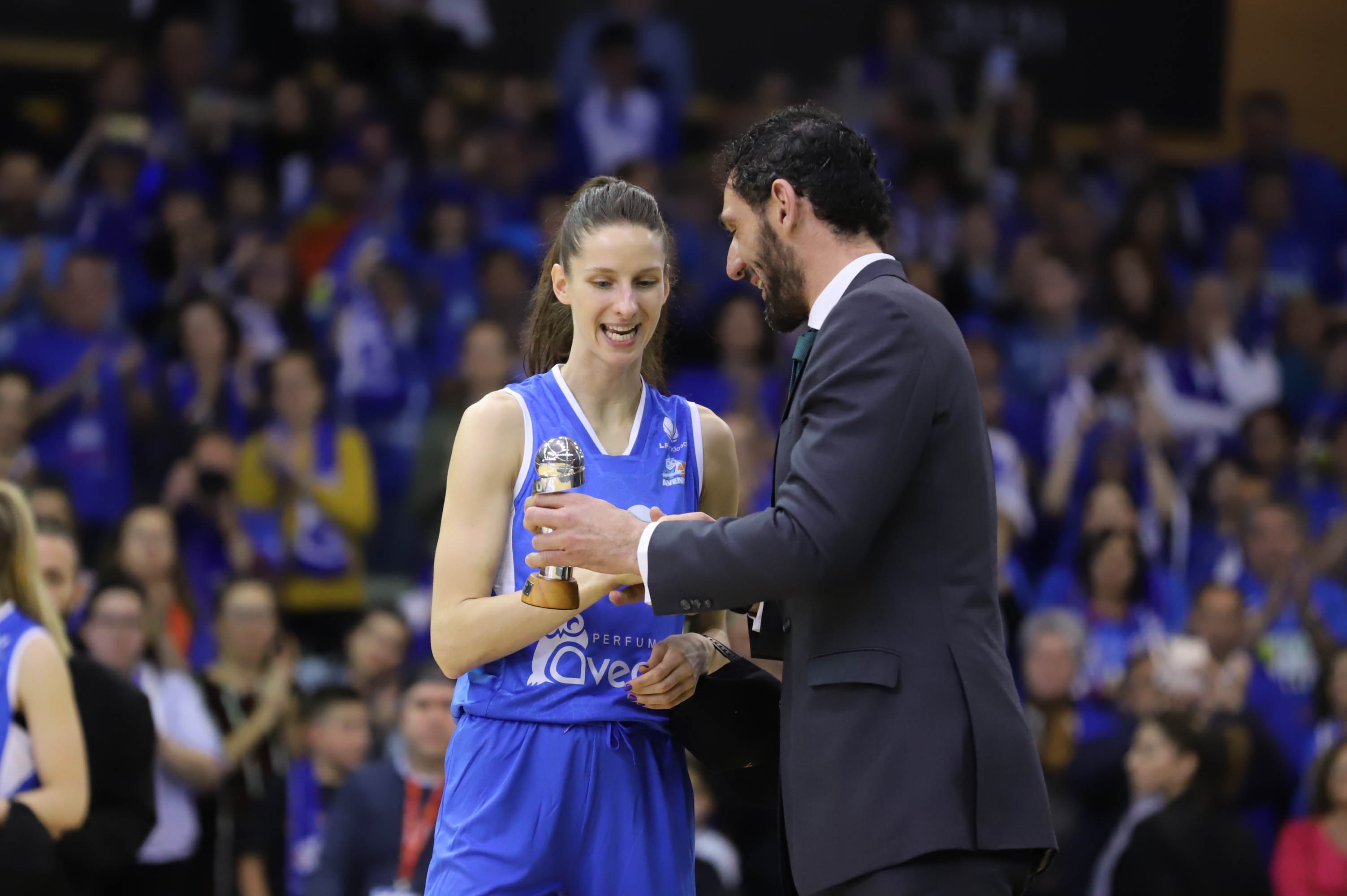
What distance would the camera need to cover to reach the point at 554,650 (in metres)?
3.17

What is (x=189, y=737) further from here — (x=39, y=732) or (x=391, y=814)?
(x=39, y=732)

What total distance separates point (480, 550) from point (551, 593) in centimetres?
26

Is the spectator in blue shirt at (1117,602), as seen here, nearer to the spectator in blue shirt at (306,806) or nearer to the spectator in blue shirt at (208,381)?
the spectator in blue shirt at (306,806)

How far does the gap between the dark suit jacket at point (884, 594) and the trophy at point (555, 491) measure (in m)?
0.19

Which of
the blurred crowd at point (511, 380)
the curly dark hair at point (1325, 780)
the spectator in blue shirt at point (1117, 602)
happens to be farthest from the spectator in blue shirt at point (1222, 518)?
the curly dark hair at point (1325, 780)

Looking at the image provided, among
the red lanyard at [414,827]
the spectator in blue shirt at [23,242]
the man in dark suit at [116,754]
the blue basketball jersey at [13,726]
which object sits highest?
the spectator in blue shirt at [23,242]

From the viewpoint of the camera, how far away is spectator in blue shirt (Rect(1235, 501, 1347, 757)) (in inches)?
292

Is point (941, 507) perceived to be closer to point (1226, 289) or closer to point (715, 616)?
point (715, 616)

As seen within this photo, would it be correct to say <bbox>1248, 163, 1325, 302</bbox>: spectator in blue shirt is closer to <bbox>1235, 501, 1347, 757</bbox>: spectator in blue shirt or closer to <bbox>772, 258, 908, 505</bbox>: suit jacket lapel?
<bbox>1235, 501, 1347, 757</bbox>: spectator in blue shirt

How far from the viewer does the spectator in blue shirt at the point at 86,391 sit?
7.05 m

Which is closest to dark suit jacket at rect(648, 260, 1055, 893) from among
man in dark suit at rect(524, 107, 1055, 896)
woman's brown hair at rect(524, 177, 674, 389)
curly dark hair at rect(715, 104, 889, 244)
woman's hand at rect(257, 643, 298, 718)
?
man in dark suit at rect(524, 107, 1055, 896)

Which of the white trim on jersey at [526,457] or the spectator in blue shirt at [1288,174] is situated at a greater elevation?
the spectator in blue shirt at [1288,174]

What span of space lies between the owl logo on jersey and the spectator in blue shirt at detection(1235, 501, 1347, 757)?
5048 mm

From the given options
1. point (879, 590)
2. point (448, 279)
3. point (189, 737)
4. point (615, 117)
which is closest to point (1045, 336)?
point (615, 117)
